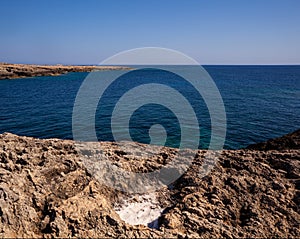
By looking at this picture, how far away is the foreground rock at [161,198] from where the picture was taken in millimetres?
6910

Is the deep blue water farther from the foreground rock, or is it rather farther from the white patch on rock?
the white patch on rock

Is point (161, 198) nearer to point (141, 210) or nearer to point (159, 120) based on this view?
point (141, 210)

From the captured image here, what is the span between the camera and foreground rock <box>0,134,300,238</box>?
691cm

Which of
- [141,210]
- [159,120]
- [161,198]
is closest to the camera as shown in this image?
[141,210]

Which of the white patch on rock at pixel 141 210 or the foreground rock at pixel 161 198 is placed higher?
the foreground rock at pixel 161 198

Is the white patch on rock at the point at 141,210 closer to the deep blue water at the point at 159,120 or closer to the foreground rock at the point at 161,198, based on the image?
the foreground rock at the point at 161,198

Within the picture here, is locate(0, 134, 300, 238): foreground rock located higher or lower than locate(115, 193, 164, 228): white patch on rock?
higher

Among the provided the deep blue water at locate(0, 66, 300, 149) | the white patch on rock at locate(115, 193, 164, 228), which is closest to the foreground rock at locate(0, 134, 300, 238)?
the white patch on rock at locate(115, 193, 164, 228)

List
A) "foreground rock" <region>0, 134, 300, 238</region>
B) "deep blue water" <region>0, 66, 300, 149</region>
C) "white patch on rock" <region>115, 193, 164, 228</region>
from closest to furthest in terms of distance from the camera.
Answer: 1. "foreground rock" <region>0, 134, 300, 238</region>
2. "white patch on rock" <region>115, 193, 164, 228</region>
3. "deep blue water" <region>0, 66, 300, 149</region>

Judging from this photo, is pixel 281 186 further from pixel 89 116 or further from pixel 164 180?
pixel 89 116

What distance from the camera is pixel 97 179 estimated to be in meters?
9.66

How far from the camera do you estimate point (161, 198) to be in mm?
9344

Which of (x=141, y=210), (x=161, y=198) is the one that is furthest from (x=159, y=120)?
(x=141, y=210)

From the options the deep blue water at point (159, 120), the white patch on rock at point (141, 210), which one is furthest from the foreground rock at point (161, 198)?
the deep blue water at point (159, 120)
